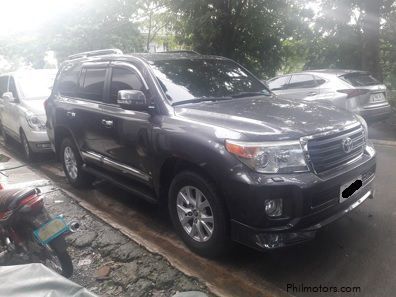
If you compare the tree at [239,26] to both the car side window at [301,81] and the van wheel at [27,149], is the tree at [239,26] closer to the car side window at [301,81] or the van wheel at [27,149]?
the car side window at [301,81]

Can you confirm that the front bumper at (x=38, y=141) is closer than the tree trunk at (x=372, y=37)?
Yes

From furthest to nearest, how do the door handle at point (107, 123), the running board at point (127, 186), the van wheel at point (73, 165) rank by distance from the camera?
the van wheel at point (73, 165) → the door handle at point (107, 123) → the running board at point (127, 186)

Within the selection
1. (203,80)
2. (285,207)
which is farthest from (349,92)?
(285,207)

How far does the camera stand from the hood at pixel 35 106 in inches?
294

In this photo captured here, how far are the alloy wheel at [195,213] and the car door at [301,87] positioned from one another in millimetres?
5495

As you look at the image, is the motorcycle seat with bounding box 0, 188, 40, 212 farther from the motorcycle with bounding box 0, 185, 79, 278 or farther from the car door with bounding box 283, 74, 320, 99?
the car door with bounding box 283, 74, 320, 99

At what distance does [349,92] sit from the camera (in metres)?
7.75

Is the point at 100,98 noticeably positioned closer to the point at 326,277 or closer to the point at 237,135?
the point at 237,135

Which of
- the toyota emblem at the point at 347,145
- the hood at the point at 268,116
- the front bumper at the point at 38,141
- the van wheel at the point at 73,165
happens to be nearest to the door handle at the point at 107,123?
the hood at the point at 268,116

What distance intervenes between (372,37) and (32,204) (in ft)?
33.9

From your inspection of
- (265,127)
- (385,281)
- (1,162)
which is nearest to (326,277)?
(385,281)

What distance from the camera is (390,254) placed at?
348 cm

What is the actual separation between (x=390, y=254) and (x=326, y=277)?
712mm

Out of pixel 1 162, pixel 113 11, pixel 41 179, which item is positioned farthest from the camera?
pixel 113 11
